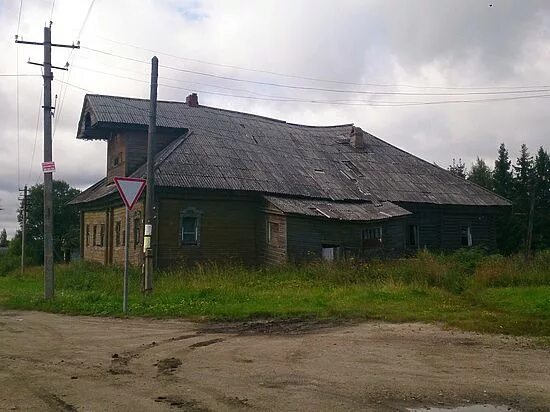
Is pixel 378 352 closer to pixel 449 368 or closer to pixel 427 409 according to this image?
pixel 449 368

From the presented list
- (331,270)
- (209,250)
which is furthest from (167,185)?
(331,270)

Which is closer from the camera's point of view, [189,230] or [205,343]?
[205,343]

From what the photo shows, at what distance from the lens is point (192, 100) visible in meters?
32.6

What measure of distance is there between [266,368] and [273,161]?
72.7 feet

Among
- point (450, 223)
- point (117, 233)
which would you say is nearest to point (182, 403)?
point (117, 233)

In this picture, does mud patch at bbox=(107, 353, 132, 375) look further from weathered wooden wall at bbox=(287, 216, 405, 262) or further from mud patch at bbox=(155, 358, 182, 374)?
weathered wooden wall at bbox=(287, 216, 405, 262)

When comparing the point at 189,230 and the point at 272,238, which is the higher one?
the point at 189,230

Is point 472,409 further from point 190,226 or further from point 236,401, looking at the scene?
point 190,226

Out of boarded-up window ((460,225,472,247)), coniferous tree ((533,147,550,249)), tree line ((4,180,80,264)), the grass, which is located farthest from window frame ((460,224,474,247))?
tree line ((4,180,80,264))

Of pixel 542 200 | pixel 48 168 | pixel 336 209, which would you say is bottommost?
pixel 336 209

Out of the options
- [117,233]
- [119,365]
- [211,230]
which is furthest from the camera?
[117,233]

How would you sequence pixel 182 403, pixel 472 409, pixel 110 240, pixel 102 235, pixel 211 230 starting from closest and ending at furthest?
pixel 472 409, pixel 182 403, pixel 211 230, pixel 110 240, pixel 102 235

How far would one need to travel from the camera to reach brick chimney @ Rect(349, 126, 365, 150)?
35653mm

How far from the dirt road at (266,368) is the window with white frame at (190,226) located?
45.5 ft
